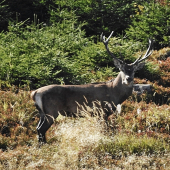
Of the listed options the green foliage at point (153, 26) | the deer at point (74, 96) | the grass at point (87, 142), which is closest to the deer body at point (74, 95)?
the deer at point (74, 96)

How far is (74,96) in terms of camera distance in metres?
8.08

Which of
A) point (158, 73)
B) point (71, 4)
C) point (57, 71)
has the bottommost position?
point (158, 73)

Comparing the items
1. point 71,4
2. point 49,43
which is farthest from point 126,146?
point 71,4

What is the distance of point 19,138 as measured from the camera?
7.82 meters

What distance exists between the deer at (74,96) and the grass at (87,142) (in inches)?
13.3

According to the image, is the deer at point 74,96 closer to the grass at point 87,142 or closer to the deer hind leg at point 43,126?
the deer hind leg at point 43,126

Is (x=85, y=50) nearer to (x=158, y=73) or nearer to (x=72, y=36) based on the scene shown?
(x=72, y=36)

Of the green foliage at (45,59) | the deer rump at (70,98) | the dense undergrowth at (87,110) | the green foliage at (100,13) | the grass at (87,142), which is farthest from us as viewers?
the green foliage at (100,13)

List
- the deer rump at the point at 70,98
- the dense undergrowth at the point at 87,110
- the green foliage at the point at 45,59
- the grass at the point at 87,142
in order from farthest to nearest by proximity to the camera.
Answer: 1. the green foliage at the point at 45,59
2. the deer rump at the point at 70,98
3. the dense undergrowth at the point at 87,110
4. the grass at the point at 87,142

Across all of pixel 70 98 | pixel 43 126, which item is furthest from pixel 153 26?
pixel 43 126

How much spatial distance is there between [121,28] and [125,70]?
A: 966 cm

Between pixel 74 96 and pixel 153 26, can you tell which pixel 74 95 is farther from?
pixel 153 26

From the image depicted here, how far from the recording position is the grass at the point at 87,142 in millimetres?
6707

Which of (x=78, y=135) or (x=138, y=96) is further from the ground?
(x=78, y=135)
